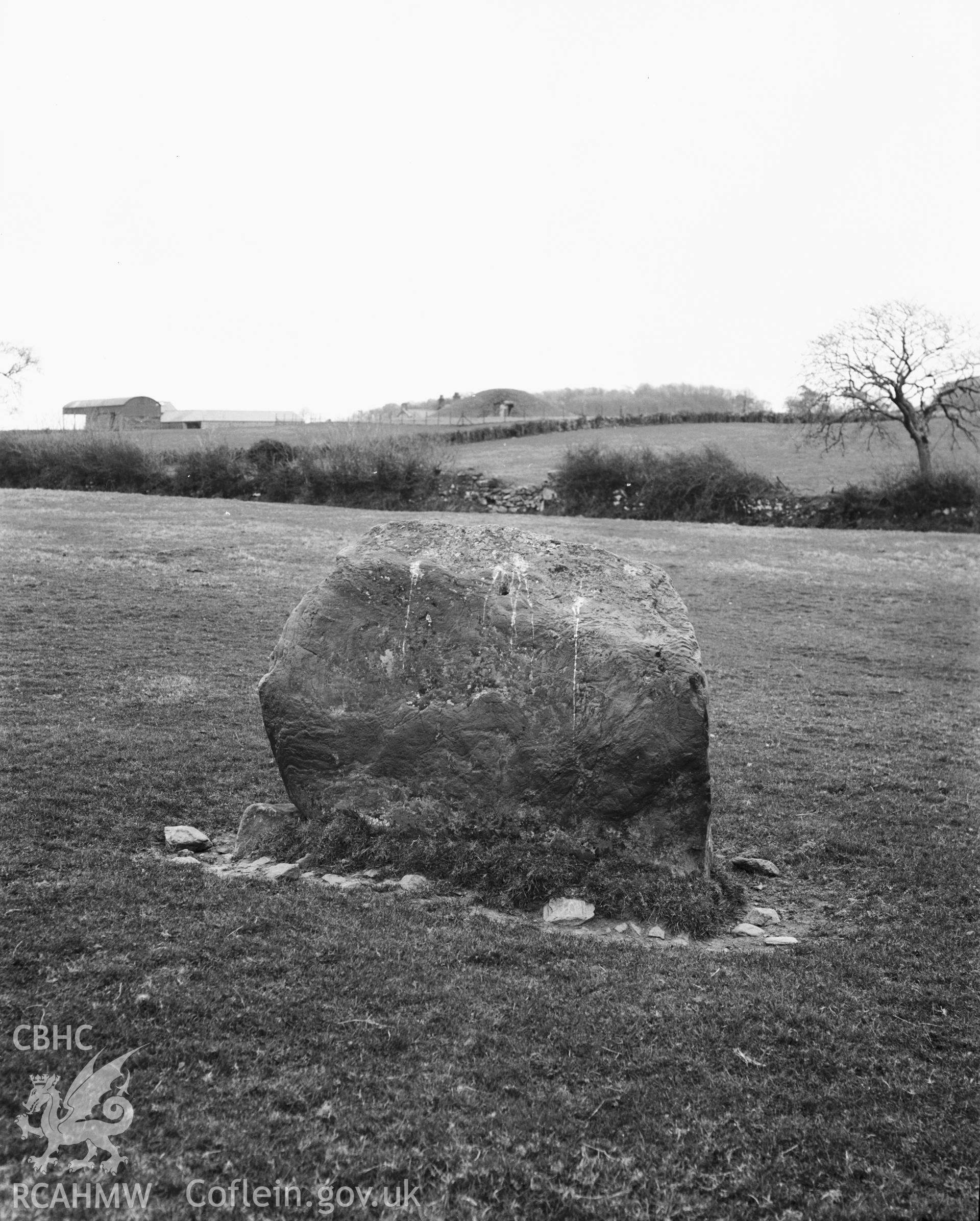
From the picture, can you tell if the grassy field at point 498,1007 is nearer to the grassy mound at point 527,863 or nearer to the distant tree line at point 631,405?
the grassy mound at point 527,863

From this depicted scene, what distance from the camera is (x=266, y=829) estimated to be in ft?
30.5

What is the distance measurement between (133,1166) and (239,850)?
175 inches

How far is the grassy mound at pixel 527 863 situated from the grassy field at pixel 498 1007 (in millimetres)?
556

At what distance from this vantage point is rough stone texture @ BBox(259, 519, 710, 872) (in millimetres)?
8562

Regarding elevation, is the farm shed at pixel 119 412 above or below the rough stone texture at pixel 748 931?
above

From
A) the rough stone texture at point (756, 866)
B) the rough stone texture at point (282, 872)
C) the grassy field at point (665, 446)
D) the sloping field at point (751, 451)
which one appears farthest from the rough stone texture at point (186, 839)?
the sloping field at point (751, 451)

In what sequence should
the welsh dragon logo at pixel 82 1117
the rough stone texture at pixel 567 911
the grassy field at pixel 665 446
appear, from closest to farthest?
the welsh dragon logo at pixel 82 1117
the rough stone texture at pixel 567 911
the grassy field at pixel 665 446

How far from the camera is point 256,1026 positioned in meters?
6.05

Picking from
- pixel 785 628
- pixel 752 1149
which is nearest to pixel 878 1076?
pixel 752 1149

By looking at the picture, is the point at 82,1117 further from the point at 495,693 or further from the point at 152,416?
the point at 152,416

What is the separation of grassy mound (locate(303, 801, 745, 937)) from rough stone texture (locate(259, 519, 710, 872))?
0.34 feet

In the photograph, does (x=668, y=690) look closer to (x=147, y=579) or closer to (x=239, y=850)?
(x=239, y=850)

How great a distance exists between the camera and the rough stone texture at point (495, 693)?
28.1 feet

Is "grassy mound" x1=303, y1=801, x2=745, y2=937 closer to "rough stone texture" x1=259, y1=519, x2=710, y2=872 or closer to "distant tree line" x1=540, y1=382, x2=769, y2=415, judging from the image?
"rough stone texture" x1=259, y1=519, x2=710, y2=872
